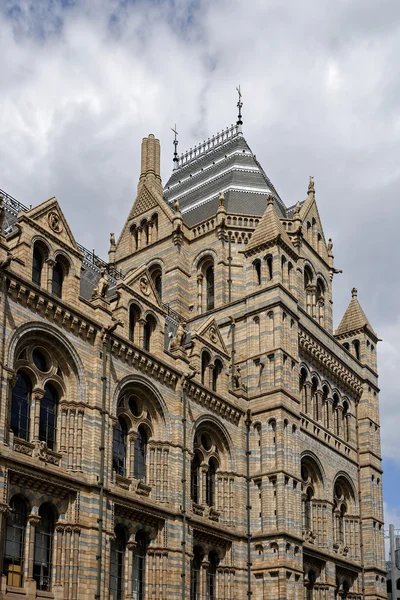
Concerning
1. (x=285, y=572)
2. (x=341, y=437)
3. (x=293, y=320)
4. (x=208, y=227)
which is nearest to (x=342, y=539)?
(x=341, y=437)

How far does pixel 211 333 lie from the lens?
46.5m

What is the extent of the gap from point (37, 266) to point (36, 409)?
593 centimetres

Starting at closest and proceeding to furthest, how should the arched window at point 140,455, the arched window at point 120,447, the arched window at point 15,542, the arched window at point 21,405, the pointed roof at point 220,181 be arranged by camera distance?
the arched window at point 15,542 < the arched window at point 21,405 < the arched window at point 120,447 < the arched window at point 140,455 < the pointed roof at point 220,181

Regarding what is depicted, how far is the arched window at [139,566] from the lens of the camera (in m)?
36.8

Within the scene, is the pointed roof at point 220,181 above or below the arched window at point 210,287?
above

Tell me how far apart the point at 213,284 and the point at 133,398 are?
15.9 m

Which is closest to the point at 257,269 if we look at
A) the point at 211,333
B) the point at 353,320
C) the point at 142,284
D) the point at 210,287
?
the point at 211,333

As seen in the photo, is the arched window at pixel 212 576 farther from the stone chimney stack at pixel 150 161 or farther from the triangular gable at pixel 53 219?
the stone chimney stack at pixel 150 161

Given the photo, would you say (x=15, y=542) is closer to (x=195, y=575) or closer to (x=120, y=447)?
(x=120, y=447)

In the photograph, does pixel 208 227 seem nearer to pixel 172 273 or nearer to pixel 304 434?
pixel 172 273

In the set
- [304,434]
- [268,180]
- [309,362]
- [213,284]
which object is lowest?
[304,434]

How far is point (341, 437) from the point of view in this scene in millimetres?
52719

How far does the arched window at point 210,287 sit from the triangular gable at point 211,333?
6.26 meters

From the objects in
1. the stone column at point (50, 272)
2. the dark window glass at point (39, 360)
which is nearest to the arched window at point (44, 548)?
the dark window glass at point (39, 360)
